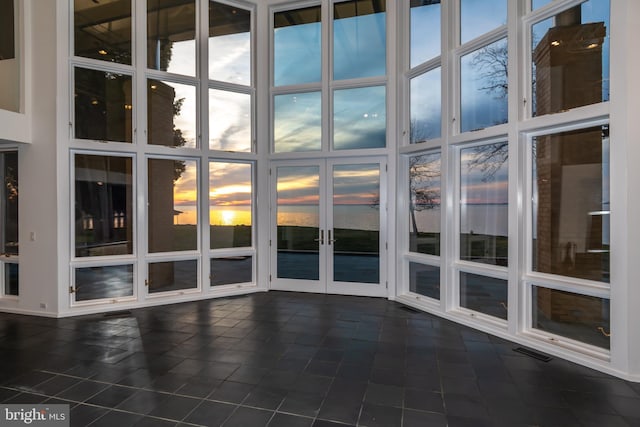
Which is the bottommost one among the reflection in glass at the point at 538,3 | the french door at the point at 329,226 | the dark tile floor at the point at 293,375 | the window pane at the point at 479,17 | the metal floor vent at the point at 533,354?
the metal floor vent at the point at 533,354

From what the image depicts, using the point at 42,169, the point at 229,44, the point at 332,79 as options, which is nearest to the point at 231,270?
the point at 42,169

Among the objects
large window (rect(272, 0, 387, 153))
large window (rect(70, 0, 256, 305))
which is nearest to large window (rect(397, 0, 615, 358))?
large window (rect(272, 0, 387, 153))

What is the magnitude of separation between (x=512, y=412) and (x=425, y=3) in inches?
195

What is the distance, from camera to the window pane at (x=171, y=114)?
5168 mm

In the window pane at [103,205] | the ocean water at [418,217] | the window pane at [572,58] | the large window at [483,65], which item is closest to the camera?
the window pane at [572,58]

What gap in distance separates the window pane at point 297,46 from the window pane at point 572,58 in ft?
10.6

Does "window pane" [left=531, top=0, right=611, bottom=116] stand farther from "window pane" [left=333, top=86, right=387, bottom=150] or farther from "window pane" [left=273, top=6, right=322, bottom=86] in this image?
"window pane" [left=273, top=6, right=322, bottom=86]

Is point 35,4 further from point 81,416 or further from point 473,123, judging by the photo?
point 473,123

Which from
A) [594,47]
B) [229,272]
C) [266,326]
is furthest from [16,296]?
[594,47]

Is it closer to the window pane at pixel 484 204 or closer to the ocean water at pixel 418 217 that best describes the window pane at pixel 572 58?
the window pane at pixel 484 204

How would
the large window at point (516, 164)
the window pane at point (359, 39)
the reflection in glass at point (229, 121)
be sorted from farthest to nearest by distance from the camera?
the reflection in glass at point (229, 121)
the window pane at point (359, 39)
the large window at point (516, 164)

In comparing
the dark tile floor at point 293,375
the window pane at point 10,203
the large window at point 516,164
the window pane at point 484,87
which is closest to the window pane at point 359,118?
the large window at point 516,164

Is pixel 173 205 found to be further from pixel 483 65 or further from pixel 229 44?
pixel 483 65

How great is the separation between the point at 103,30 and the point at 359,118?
12.4 feet
